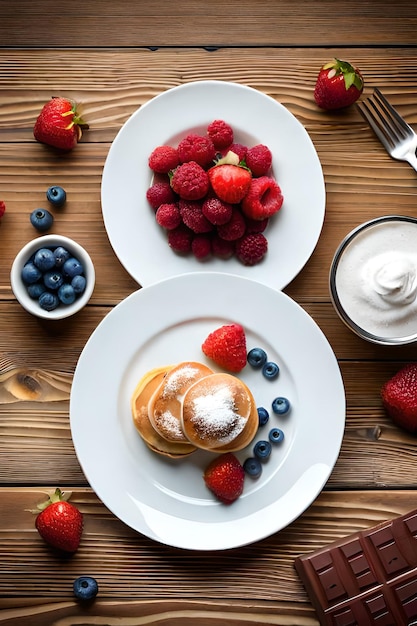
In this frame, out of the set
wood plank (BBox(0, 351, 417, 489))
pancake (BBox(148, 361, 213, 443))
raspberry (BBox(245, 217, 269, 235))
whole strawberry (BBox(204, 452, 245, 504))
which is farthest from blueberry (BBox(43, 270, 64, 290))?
whole strawberry (BBox(204, 452, 245, 504))

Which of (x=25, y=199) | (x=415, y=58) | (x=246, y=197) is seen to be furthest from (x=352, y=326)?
(x=25, y=199)

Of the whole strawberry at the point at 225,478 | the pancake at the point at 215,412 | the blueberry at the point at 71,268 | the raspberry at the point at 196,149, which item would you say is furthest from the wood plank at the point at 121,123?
the whole strawberry at the point at 225,478

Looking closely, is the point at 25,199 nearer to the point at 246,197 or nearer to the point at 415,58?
the point at 246,197

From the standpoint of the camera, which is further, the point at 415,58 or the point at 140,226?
the point at 415,58

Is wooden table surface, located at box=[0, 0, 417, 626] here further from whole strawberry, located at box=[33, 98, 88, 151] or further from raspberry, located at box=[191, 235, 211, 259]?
raspberry, located at box=[191, 235, 211, 259]

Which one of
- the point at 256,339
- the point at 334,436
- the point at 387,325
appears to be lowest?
the point at 334,436

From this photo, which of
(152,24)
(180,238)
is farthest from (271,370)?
(152,24)
